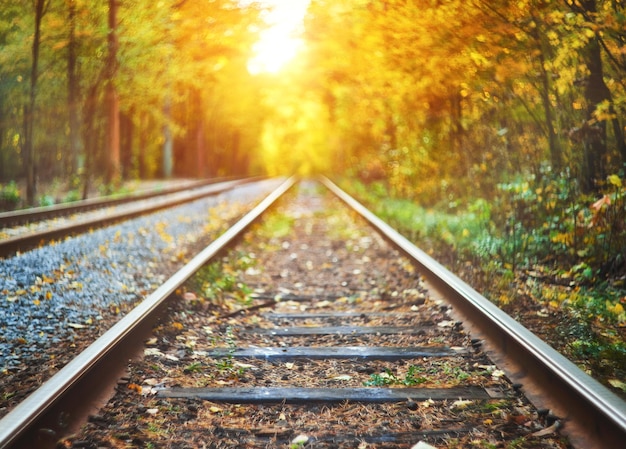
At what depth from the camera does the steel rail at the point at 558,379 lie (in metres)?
2.13

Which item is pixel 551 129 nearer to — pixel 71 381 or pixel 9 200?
pixel 71 381

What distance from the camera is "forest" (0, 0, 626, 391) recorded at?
543 cm

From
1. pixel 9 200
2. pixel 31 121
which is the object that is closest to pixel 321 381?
pixel 9 200

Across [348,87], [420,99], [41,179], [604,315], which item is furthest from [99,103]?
[604,315]

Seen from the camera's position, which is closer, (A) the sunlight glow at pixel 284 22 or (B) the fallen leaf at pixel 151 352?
(B) the fallen leaf at pixel 151 352

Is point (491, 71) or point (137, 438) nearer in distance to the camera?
point (137, 438)

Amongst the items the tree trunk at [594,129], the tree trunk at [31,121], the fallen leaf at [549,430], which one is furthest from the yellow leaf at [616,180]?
the tree trunk at [31,121]

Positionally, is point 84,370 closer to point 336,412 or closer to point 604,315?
point 336,412

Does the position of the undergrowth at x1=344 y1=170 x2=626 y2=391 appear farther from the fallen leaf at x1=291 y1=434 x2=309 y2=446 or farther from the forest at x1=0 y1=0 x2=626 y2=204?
the fallen leaf at x1=291 y1=434 x2=309 y2=446

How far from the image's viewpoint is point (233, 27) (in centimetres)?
1792

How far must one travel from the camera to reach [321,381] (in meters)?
3.10

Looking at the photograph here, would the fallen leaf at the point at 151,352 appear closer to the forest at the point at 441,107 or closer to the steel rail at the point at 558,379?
the steel rail at the point at 558,379

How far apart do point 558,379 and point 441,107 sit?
10.1 m

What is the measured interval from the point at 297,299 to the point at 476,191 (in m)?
5.65
